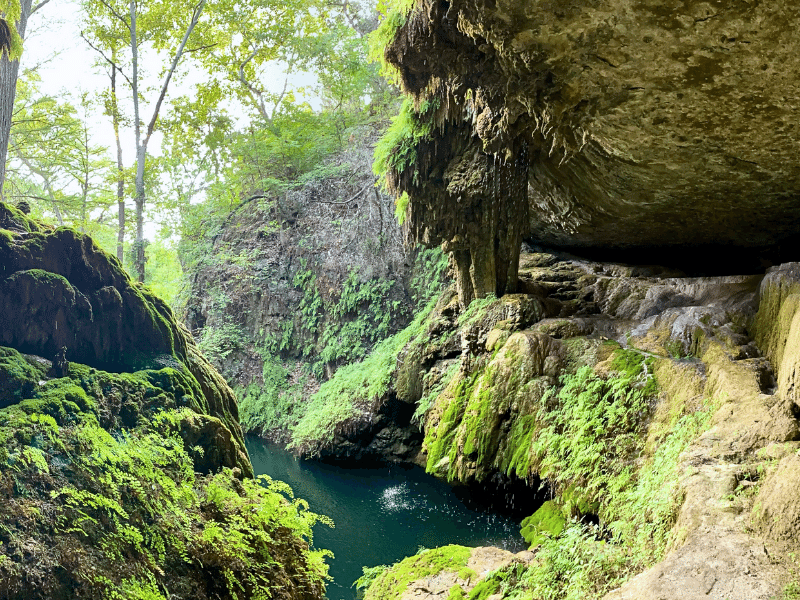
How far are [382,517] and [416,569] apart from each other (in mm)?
3499

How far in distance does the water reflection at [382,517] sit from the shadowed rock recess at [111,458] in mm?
3103

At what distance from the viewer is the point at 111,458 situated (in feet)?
13.5

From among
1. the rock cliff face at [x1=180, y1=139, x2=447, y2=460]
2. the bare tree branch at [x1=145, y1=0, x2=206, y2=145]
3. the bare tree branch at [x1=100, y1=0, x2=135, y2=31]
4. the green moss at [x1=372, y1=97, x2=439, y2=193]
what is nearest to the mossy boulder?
the green moss at [x1=372, y1=97, x2=439, y2=193]

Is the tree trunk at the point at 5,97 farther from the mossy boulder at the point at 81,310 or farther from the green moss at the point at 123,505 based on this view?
the green moss at the point at 123,505

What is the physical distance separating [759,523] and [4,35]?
9.08 metres

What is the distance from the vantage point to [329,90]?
68.5 feet

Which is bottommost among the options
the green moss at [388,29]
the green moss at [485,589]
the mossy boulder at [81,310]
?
the green moss at [485,589]

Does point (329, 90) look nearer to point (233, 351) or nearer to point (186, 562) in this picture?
point (233, 351)

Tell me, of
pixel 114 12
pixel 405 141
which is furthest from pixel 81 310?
pixel 114 12

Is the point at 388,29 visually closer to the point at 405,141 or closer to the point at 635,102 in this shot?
the point at 405,141

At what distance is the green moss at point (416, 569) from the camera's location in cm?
629

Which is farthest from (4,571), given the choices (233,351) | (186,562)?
(233,351)

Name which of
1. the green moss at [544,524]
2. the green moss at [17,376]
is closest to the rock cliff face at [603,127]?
the green moss at [544,524]

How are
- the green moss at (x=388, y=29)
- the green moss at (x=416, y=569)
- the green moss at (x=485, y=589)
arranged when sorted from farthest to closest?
the green moss at (x=388, y=29) < the green moss at (x=416, y=569) < the green moss at (x=485, y=589)
